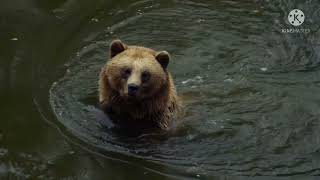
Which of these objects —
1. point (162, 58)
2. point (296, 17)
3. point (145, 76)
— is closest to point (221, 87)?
point (162, 58)

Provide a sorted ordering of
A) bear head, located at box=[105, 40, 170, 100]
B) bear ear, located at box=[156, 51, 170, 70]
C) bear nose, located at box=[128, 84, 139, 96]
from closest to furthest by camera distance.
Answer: bear nose, located at box=[128, 84, 139, 96] < bear head, located at box=[105, 40, 170, 100] < bear ear, located at box=[156, 51, 170, 70]

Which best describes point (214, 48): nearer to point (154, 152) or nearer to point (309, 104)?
point (309, 104)

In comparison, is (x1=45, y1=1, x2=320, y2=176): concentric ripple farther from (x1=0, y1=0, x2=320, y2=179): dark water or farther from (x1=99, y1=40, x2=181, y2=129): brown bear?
(x1=99, y1=40, x2=181, y2=129): brown bear

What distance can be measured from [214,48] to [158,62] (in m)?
2.43

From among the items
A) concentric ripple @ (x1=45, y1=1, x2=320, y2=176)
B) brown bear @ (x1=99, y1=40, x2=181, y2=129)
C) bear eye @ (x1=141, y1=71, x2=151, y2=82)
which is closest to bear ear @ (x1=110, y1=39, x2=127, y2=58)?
brown bear @ (x1=99, y1=40, x2=181, y2=129)

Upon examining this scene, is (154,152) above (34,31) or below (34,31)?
below

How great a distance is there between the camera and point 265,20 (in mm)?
11266

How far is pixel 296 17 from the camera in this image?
11445 millimetres

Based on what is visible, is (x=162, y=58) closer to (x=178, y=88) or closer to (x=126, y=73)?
(x=126, y=73)

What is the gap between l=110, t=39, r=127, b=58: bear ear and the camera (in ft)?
26.9

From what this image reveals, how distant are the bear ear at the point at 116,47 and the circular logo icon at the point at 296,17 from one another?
3.95 metres

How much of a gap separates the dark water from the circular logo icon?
0.09m

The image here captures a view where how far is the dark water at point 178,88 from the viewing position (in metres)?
7.99

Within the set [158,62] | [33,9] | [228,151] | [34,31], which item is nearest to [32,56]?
[34,31]
